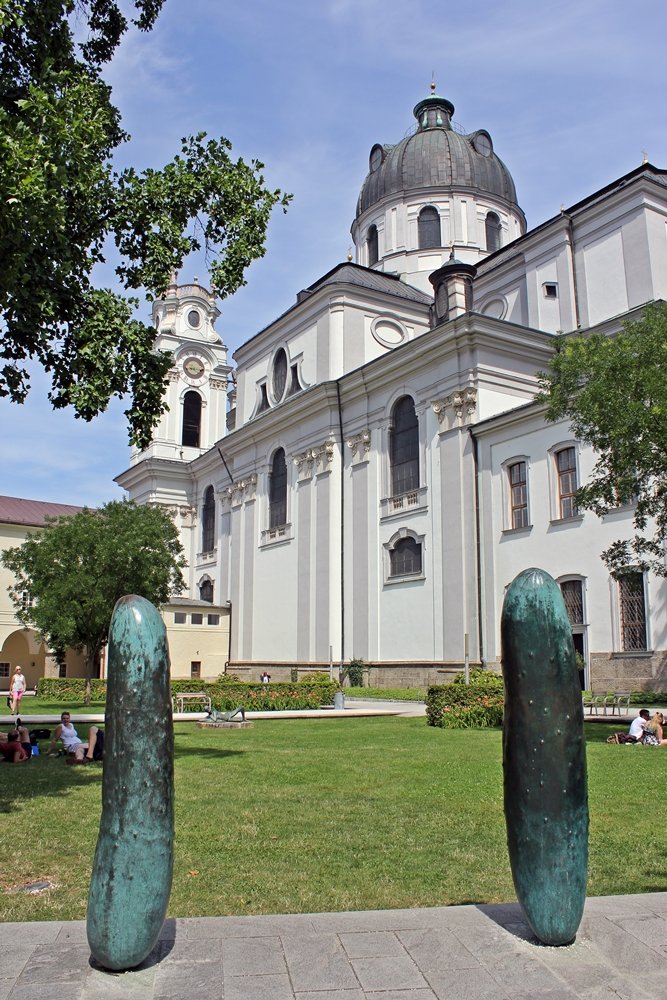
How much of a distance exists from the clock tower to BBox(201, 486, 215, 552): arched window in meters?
4.38

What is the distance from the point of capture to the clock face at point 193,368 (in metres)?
58.9

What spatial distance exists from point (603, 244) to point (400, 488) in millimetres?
12929

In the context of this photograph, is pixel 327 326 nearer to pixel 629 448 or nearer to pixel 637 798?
pixel 629 448

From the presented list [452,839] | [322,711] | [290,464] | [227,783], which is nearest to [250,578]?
[290,464]

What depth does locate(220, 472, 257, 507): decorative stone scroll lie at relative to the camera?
154ft

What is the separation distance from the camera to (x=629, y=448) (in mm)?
16688

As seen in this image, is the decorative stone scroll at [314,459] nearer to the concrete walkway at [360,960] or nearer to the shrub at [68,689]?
the shrub at [68,689]

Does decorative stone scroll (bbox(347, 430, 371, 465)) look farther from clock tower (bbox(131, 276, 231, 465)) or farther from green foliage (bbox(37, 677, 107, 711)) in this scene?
clock tower (bbox(131, 276, 231, 465))

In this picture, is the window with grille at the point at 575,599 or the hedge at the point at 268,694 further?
the window with grille at the point at 575,599

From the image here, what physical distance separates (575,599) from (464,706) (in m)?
8.95

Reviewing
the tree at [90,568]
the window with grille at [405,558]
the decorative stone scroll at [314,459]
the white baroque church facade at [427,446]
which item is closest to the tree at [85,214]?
the white baroque church facade at [427,446]

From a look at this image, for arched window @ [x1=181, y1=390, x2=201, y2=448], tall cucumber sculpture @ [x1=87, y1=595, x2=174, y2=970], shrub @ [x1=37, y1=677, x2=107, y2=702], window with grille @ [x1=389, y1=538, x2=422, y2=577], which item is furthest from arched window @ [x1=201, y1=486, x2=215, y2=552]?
tall cucumber sculpture @ [x1=87, y1=595, x2=174, y2=970]

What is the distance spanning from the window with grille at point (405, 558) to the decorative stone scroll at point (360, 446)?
4.67m

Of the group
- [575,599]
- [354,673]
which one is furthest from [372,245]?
[575,599]
